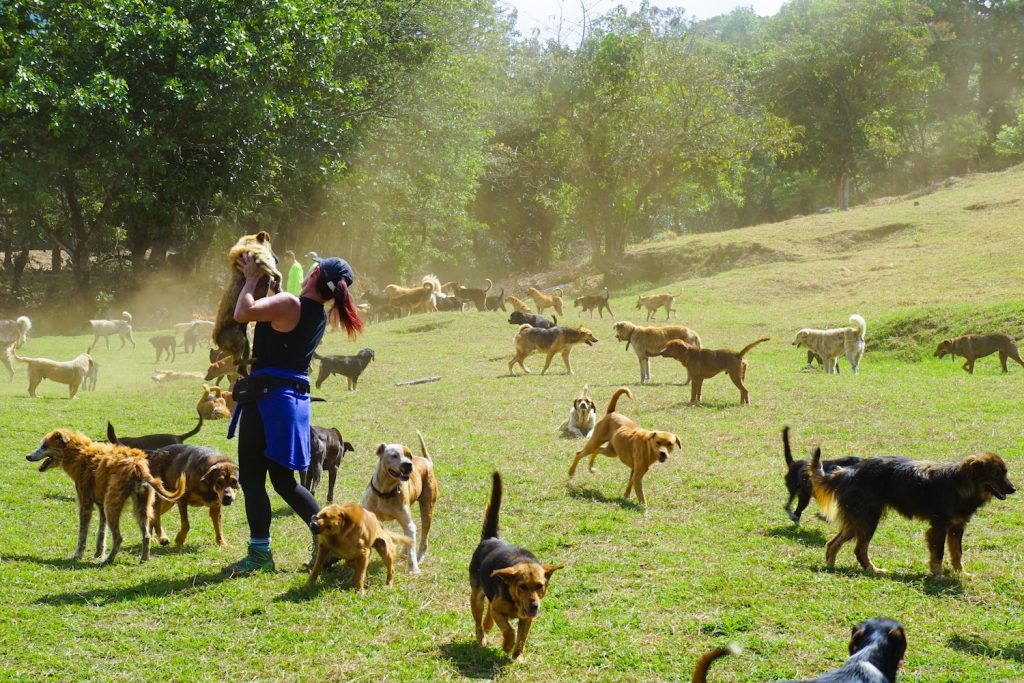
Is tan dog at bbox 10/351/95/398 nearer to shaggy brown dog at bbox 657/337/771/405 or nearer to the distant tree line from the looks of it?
the distant tree line

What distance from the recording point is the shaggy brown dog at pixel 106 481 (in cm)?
746

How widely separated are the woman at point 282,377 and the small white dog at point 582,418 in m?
5.99

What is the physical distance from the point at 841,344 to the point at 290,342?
16.1 m

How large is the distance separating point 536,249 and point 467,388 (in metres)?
43.6

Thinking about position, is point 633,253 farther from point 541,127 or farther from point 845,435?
point 845,435

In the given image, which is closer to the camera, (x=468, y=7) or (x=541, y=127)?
(x=468, y=7)

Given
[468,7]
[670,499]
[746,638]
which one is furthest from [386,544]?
[468,7]

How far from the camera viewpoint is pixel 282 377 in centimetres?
655

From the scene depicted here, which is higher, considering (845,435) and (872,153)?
(872,153)

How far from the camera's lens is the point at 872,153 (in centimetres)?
6034

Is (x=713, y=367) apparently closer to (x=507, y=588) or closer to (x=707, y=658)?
(x=507, y=588)

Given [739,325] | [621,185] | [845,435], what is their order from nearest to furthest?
1. [845,435]
2. [739,325]
3. [621,185]

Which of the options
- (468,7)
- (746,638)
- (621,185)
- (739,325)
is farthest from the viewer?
(621,185)

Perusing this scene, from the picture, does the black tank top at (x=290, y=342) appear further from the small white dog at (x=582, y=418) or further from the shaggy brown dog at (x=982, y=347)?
the shaggy brown dog at (x=982, y=347)
